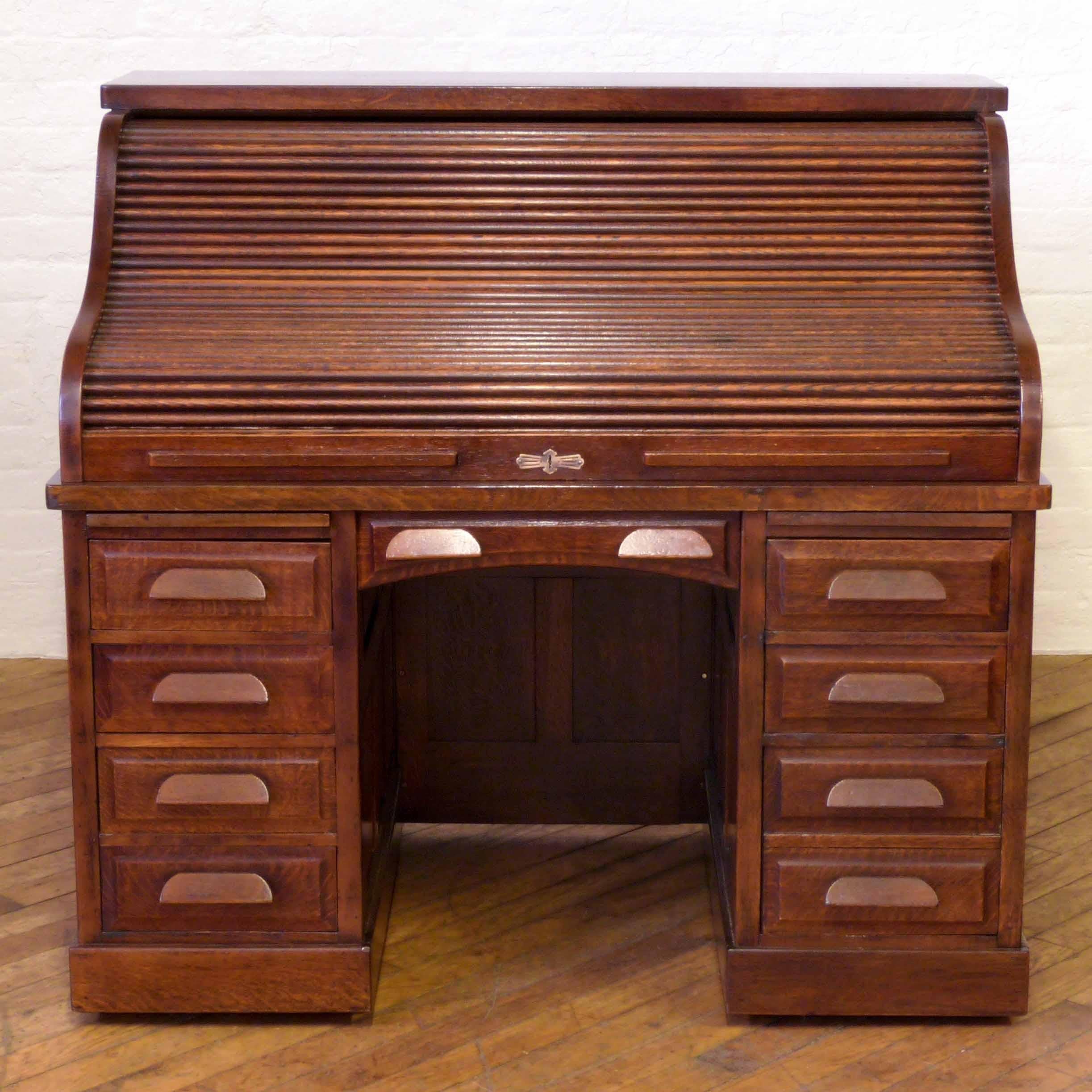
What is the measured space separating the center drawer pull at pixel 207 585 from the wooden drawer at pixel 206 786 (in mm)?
251

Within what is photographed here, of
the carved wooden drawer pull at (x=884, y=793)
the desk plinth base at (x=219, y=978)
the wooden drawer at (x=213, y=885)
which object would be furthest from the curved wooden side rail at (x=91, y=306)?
the carved wooden drawer pull at (x=884, y=793)

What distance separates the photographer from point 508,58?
396 cm

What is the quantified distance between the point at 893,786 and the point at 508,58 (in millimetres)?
2251

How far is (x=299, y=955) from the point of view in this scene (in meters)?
2.57

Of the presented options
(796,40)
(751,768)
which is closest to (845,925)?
(751,768)

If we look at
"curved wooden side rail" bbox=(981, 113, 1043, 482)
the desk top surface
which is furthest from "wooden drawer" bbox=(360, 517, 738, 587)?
the desk top surface

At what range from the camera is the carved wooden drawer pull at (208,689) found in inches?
97.7

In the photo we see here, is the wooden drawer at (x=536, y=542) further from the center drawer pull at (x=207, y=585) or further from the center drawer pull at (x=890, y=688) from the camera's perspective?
the center drawer pull at (x=890, y=688)

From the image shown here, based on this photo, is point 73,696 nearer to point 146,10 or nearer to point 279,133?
point 279,133

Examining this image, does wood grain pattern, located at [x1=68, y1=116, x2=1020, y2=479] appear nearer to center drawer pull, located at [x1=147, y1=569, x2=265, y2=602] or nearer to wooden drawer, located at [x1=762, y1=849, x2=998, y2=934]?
center drawer pull, located at [x1=147, y1=569, x2=265, y2=602]

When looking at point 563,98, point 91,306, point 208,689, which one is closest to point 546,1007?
point 208,689

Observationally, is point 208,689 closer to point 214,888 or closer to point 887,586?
point 214,888

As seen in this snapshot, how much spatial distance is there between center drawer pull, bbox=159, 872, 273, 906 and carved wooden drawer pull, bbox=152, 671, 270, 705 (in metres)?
0.29

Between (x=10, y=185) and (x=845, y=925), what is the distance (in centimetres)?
281
